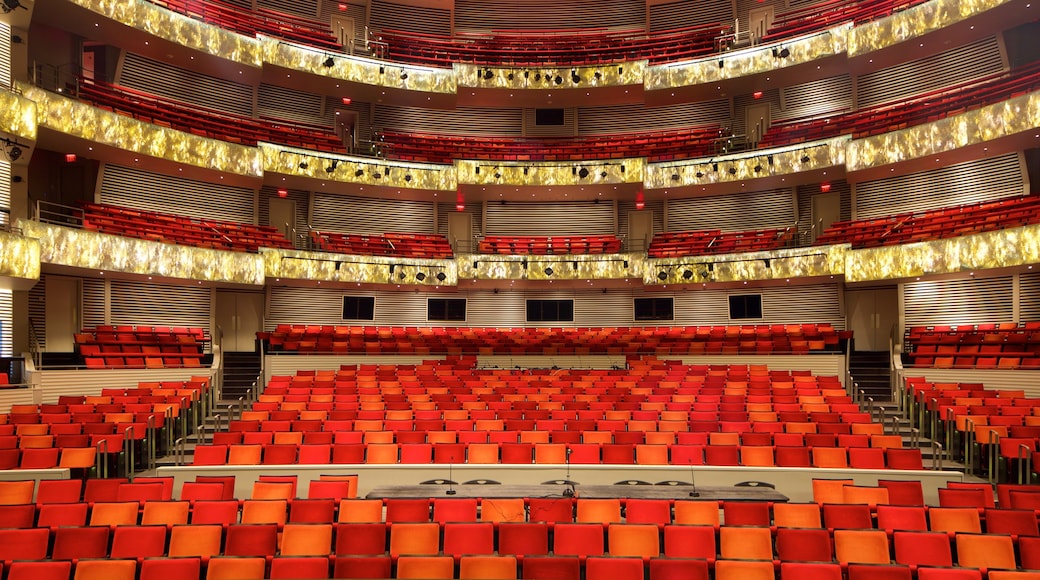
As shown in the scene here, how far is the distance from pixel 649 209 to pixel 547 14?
A: 6.40 m

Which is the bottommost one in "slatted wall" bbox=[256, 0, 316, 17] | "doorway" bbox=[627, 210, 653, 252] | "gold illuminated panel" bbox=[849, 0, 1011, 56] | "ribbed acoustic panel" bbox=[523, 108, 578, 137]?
"doorway" bbox=[627, 210, 653, 252]

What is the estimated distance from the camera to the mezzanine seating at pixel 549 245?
54.7 feet

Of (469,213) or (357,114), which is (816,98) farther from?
(357,114)

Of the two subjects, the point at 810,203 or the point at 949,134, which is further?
the point at 810,203

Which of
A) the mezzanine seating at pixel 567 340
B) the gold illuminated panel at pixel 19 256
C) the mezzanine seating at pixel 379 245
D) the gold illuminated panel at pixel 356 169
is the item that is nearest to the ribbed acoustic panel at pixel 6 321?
the gold illuminated panel at pixel 19 256

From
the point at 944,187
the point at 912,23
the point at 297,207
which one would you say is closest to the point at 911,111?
the point at 912,23

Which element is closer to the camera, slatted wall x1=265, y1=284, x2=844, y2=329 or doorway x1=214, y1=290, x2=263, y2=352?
doorway x1=214, y1=290, x2=263, y2=352

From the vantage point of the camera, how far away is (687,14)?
1916 cm

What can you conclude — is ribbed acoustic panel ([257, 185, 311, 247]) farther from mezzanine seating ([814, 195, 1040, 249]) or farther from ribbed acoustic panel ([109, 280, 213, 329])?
mezzanine seating ([814, 195, 1040, 249])

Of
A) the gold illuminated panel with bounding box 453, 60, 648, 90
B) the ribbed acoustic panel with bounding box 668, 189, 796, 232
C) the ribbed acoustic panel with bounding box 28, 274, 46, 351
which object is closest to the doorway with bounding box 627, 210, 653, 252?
the ribbed acoustic panel with bounding box 668, 189, 796, 232

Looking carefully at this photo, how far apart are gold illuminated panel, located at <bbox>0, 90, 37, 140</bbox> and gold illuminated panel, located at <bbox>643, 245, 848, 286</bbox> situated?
1182 centimetres

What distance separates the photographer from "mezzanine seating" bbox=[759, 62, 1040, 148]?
12766mm

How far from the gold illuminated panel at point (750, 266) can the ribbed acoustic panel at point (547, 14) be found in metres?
7.70

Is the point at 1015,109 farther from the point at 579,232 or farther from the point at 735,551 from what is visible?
the point at 735,551
